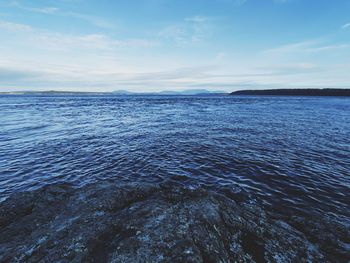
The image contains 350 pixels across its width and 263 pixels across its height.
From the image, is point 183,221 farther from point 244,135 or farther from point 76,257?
point 244,135

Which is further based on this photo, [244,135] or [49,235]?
[244,135]

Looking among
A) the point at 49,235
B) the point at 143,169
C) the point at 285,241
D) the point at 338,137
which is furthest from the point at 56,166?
the point at 338,137

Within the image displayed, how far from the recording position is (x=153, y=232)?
725 centimetres

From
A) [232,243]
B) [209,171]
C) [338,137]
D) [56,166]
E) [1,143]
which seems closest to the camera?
[232,243]

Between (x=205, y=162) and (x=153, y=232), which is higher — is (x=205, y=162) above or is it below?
below

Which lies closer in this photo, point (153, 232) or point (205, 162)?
point (153, 232)

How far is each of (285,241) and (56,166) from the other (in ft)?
56.1

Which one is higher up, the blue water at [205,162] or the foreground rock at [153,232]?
the foreground rock at [153,232]

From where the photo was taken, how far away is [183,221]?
7918 millimetres

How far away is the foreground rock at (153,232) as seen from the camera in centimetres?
643

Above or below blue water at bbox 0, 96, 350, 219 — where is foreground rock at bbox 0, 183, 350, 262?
above

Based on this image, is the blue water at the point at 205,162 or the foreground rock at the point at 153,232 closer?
the foreground rock at the point at 153,232

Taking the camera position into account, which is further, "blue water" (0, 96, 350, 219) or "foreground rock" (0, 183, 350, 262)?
"blue water" (0, 96, 350, 219)

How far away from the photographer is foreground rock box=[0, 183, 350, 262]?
6.43m
